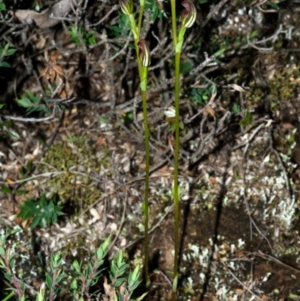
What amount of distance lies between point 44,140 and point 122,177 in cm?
46

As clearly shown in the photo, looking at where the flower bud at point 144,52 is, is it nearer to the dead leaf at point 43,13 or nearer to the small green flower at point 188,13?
the small green flower at point 188,13

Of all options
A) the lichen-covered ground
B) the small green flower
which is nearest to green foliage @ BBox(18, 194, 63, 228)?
the lichen-covered ground

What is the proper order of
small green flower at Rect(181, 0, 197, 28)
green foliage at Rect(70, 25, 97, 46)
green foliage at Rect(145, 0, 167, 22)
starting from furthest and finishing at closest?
1. green foliage at Rect(70, 25, 97, 46)
2. green foliage at Rect(145, 0, 167, 22)
3. small green flower at Rect(181, 0, 197, 28)

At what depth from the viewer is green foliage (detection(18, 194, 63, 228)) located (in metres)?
2.86

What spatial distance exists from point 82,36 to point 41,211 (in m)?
0.82

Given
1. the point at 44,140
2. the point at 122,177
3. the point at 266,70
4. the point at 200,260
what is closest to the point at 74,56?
the point at 44,140

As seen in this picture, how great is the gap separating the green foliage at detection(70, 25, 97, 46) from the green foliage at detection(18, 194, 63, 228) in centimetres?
73

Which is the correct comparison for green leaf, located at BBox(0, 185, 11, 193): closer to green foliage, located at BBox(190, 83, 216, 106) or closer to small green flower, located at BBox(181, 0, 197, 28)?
green foliage, located at BBox(190, 83, 216, 106)

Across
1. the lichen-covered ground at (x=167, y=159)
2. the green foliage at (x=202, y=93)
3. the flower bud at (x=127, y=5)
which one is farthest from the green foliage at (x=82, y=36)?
the flower bud at (x=127, y=5)

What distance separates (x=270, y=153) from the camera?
122 inches

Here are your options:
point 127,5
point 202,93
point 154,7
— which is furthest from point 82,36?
point 127,5

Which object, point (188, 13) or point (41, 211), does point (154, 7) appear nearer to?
point (188, 13)

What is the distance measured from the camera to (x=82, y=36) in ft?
9.52

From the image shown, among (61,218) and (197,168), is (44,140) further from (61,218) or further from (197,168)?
(197,168)
